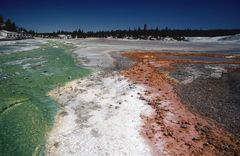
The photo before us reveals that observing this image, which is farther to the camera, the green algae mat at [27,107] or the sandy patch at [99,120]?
the green algae mat at [27,107]

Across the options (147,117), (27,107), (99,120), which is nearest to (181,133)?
(147,117)

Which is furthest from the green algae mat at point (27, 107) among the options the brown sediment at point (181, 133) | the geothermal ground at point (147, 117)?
the brown sediment at point (181, 133)

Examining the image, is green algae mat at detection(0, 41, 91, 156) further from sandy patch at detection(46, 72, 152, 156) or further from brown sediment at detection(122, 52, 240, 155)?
brown sediment at detection(122, 52, 240, 155)

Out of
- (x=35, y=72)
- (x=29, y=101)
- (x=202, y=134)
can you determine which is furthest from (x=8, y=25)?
(x=202, y=134)

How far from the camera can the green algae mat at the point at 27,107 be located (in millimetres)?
8320

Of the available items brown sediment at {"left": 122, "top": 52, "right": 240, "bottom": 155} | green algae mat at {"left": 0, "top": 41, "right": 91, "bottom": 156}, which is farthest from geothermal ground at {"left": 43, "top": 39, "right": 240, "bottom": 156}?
green algae mat at {"left": 0, "top": 41, "right": 91, "bottom": 156}

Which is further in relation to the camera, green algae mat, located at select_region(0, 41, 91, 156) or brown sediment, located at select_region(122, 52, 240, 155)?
green algae mat, located at select_region(0, 41, 91, 156)

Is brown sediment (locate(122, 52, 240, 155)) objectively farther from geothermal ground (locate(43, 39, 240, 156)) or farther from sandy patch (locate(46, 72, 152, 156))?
sandy patch (locate(46, 72, 152, 156))

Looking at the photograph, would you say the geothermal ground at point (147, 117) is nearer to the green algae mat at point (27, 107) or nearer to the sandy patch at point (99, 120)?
the sandy patch at point (99, 120)

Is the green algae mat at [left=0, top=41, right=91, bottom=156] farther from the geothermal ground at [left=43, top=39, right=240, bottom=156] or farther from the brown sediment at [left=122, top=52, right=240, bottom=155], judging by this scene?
the brown sediment at [left=122, top=52, right=240, bottom=155]

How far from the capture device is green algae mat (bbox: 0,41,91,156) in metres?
8.32

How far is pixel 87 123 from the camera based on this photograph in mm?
9984

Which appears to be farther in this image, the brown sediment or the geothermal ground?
the geothermal ground

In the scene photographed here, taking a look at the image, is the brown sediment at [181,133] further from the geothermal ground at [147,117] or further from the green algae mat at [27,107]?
the green algae mat at [27,107]
